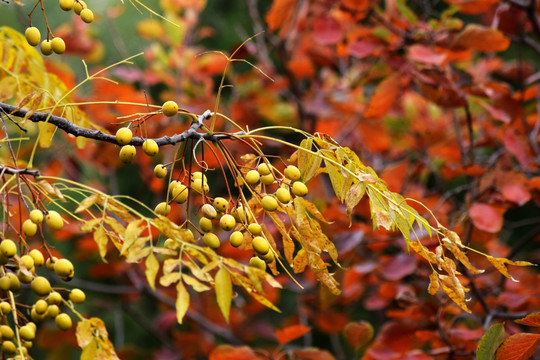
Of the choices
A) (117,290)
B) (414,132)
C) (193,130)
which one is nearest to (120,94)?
(117,290)

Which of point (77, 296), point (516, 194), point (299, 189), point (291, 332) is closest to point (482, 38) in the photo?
point (516, 194)

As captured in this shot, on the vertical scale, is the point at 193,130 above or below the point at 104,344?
above

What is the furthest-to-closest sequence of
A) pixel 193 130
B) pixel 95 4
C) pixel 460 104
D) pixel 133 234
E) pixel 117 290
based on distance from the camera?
1. pixel 95 4
2. pixel 117 290
3. pixel 460 104
4. pixel 193 130
5. pixel 133 234

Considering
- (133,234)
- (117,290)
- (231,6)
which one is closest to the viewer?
(133,234)

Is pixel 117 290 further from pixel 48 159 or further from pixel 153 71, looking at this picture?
pixel 153 71

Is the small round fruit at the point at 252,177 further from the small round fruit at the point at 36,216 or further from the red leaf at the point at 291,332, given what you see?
the red leaf at the point at 291,332

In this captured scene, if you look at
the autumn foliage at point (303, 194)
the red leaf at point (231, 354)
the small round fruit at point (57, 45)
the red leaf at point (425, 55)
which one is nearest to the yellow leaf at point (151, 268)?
the autumn foliage at point (303, 194)

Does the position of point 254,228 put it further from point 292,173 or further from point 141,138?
point 141,138
